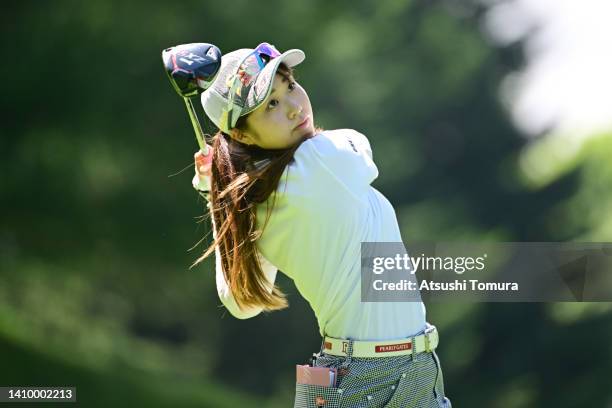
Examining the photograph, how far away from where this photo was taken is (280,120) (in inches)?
47.5

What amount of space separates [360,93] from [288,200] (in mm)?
1841

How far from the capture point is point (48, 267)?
3051 mm

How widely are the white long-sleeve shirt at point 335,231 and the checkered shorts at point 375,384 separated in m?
0.03

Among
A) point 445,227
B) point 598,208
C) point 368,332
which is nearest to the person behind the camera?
point 368,332

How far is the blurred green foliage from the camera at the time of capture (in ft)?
9.52

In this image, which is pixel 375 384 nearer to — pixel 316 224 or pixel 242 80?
pixel 316 224

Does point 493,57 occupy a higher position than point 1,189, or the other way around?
point 493,57

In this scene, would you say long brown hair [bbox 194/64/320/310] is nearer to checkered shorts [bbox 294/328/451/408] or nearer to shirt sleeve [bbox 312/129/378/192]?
shirt sleeve [bbox 312/129/378/192]

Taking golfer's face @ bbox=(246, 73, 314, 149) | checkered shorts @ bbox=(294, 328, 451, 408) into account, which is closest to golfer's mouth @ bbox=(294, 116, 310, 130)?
golfer's face @ bbox=(246, 73, 314, 149)

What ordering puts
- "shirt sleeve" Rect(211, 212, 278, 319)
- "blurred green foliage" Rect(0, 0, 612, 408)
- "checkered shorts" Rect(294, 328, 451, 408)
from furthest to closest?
1. "blurred green foliage" Rect(0, 0, 612, 408)
2. "shirt sleeve" Rect(211, 212, 278, 319)
3. "checkered shorts" Rect(294, 328, 451, 408)

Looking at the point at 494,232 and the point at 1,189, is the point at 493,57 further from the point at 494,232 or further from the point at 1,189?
the point at 1,189

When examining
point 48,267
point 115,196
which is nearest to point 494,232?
point 115,196

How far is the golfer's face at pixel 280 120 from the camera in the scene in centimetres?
121

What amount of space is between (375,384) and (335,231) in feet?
Answer: 0.63
